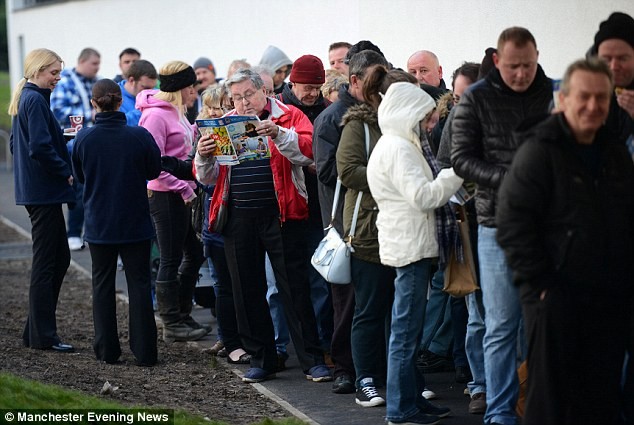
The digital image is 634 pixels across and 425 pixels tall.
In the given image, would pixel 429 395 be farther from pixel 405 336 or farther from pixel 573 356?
pixel 573 356

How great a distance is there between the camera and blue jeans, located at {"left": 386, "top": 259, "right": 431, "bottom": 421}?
22.6ft

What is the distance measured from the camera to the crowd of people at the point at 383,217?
219 inches

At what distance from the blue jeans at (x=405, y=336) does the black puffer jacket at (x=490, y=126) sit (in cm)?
63

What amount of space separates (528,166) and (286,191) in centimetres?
305

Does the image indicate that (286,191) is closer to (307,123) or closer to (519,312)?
(307,123)

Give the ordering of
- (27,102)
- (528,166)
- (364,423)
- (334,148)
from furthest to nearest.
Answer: (27,102) < (334,148) < (364,423) < (528,166)

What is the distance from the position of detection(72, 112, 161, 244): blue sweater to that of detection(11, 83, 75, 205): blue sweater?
1.95ft

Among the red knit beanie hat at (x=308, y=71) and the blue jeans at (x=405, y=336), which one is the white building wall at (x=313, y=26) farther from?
the blue jeans at (x=405, y=336)

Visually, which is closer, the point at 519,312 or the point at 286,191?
the point at 519,312

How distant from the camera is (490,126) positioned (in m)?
6.37

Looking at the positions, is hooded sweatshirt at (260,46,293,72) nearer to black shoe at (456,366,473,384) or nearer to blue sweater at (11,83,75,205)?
blue sweater at (11,83,75,205)

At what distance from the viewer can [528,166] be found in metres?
5.55

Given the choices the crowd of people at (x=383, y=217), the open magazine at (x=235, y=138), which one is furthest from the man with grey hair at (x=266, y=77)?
the open magazine at (x=235, y=138)

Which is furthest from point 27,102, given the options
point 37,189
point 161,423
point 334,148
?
point 161,423
